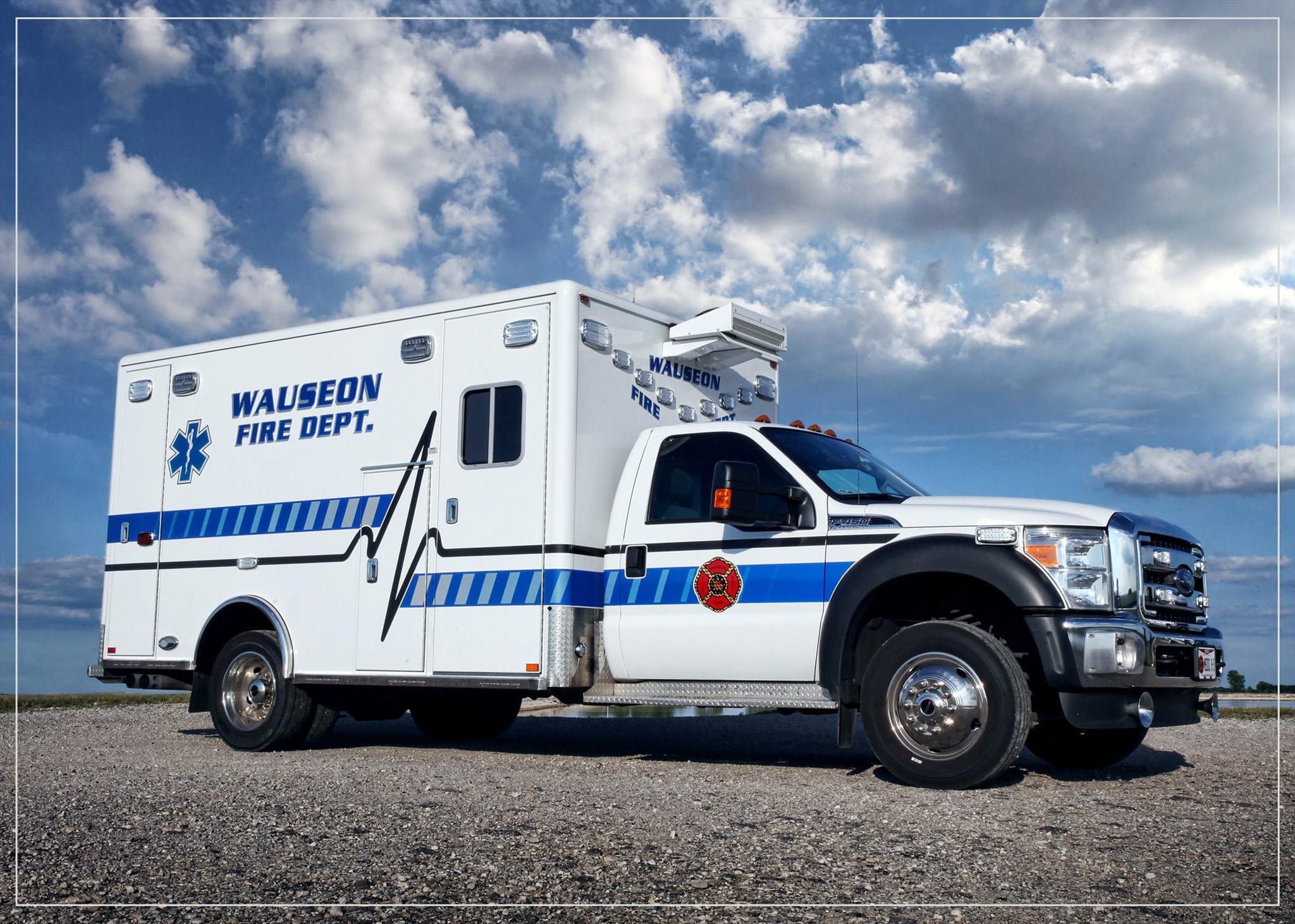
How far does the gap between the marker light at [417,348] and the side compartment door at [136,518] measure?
2842 mm

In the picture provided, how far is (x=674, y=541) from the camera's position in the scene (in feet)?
26.7

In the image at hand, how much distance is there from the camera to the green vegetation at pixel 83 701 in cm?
1688

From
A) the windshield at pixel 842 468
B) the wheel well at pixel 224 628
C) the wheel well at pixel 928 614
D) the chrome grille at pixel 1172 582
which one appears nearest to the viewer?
the chrome grille at pixel 1172 582

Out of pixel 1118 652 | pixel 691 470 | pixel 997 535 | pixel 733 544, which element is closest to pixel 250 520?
pixel 691 470

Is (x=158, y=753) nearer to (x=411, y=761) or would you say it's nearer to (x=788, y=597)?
(x=411, y=761)

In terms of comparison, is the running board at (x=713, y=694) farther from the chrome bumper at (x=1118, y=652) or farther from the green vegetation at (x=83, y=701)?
the green vegetation at (x=83, y=701)

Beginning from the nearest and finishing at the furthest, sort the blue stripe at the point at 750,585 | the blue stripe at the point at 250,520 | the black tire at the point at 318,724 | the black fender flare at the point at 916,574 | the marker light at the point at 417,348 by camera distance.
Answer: the black fender flare at the point at 916,574 < the blue stripe at the point at 750,585 < the marker light at the point at 417,348 < the blue stripe at the point at 250,520 < the black tire at the point at 318,724

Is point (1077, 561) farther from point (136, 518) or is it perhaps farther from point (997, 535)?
point (136, 518)

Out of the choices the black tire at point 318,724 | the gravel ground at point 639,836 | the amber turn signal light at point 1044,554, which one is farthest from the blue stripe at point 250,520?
the amber turn signal light at point 1044,554

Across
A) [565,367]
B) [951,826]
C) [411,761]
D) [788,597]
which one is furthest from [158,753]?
[951,826]

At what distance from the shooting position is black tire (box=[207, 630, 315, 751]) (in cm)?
973

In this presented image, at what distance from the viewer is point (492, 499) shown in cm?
869

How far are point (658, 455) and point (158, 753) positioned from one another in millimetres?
4769

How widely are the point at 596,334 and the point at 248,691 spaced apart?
429 centimetres
